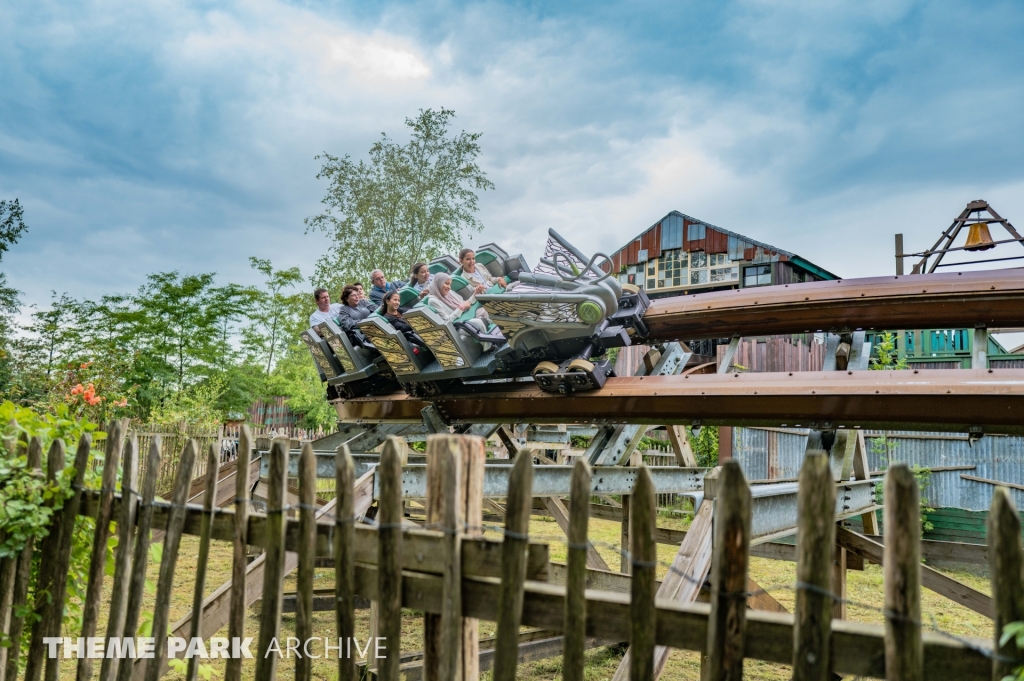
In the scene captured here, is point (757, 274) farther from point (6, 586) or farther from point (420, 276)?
point (6, 586)

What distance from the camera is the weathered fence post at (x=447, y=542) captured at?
1955 mm

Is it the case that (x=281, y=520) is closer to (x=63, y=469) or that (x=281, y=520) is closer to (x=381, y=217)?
(x=63, y=469)

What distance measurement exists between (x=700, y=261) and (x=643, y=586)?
21.9m

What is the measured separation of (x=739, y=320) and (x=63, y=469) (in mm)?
4356

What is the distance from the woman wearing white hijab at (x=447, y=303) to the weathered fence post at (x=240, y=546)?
10.7 feet

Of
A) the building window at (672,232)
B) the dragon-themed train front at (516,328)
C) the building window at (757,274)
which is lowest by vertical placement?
the dragon-themed train front at (516,328)

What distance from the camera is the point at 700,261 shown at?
22750 millimetres

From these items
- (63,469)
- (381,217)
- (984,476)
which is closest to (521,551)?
(63,469)

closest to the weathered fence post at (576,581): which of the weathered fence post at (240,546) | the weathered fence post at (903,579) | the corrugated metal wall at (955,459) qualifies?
the weathered fence post at (903,579)

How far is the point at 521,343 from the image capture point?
5.38 m

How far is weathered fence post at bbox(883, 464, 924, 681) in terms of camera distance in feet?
4.58

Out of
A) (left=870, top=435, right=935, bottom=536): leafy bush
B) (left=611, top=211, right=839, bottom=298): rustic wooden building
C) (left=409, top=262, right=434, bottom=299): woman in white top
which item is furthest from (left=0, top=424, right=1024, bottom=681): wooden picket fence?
(left=611, top=211, right=839, bottom=298): rustic wooden building

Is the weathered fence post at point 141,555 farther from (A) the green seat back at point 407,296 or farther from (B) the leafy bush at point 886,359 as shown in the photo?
(B) the leafy bush at point 886,359

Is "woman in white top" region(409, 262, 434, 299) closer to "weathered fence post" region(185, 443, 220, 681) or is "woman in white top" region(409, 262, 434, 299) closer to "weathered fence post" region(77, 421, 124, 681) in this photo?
"weathered fence post" region(77, 421, 124, 681)
